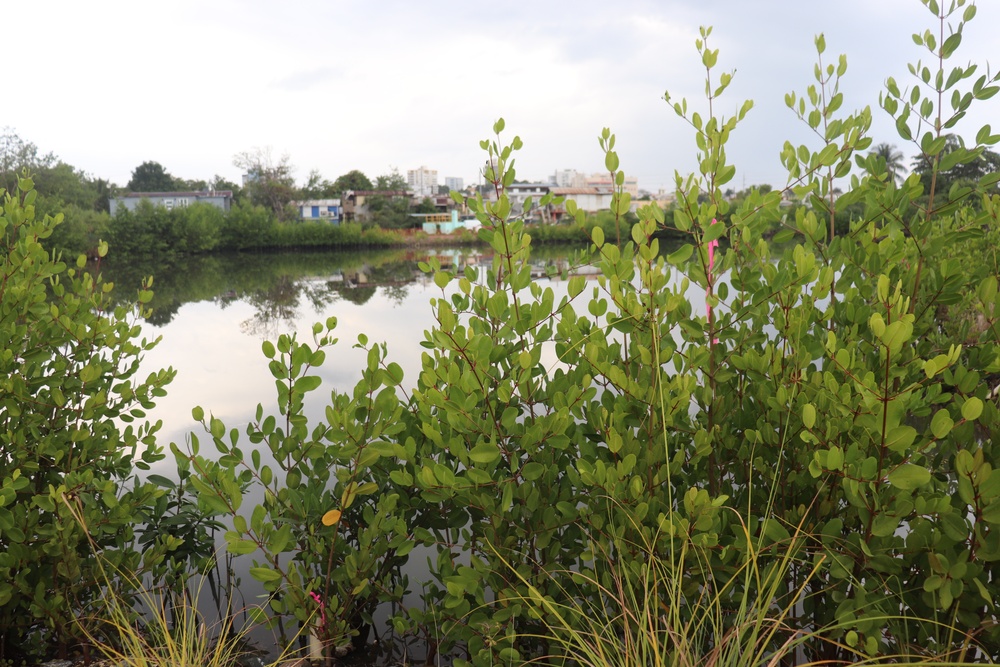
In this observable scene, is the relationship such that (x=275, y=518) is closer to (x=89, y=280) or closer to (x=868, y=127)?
(x=89, y=280)

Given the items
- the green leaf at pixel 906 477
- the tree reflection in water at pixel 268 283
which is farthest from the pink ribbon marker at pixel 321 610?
the tree reflection in water at pixel 268 283

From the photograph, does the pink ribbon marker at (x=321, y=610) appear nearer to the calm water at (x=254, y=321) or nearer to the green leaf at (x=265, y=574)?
the green leaf at (x=265, y=574)

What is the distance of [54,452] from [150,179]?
299ft

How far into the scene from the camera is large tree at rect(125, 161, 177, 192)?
274 ft

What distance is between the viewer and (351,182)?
254 ft

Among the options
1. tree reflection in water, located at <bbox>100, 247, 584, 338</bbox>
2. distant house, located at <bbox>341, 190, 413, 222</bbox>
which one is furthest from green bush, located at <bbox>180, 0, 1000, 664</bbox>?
distant house, located at <bbox>341, 190, 413, 222</bbox>

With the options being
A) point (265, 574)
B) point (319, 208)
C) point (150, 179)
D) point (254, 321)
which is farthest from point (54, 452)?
point (150, 179)

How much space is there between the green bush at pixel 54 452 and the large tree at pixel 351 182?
7515 cm

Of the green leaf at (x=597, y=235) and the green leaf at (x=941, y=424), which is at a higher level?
the green leaf at (x=597, y=235)

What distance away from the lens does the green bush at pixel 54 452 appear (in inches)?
109

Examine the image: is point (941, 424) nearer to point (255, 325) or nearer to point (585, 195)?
point (255, 325)

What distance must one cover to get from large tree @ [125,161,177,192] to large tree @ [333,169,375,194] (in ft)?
69.1


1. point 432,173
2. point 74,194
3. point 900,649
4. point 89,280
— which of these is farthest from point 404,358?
point 432,173

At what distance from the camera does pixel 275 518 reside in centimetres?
Answer: 240
